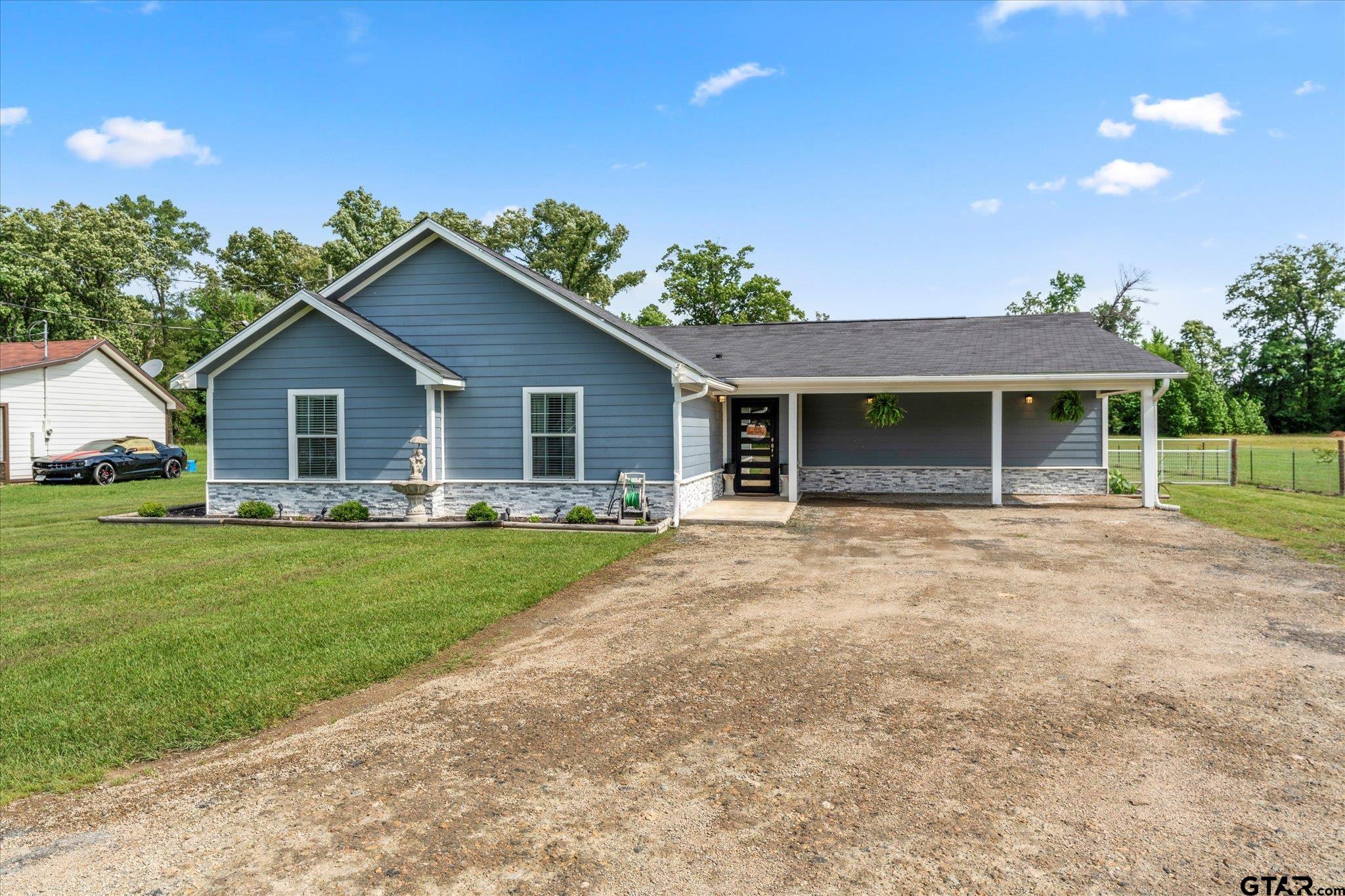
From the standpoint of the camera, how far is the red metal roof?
21375 mm

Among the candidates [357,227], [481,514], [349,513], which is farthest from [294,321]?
[357,227]

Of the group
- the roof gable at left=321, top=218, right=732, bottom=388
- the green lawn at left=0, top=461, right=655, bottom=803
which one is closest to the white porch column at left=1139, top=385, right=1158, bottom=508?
the roof gable at left=321, top=218, right=732, bottom=388

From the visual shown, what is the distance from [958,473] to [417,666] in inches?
539

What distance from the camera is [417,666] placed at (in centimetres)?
504

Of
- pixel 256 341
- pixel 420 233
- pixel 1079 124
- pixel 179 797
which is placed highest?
pixel 1079 124

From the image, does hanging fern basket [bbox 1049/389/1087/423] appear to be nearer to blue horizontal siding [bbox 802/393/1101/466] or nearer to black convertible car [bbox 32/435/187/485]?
blue horizontal siding [bbox 802/393/1101/466]

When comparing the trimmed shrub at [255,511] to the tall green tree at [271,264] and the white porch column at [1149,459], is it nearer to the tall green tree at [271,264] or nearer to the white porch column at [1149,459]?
the white porch column at [1149,459]

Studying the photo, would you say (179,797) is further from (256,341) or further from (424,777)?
(256,341)

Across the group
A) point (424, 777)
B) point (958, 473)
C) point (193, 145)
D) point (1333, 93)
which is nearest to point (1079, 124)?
point (1333, 93)

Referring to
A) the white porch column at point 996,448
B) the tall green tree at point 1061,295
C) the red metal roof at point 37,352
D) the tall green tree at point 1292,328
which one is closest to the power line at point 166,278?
the red metal roof at point 37,352

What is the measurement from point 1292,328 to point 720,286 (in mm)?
41053

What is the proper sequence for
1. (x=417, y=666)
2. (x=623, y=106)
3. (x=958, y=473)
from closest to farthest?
(x=417, y=666) → (x=958, y=473) → (x=623, y=106)

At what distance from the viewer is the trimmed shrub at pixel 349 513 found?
476 inches

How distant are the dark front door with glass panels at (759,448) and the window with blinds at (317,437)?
8.08 metres
